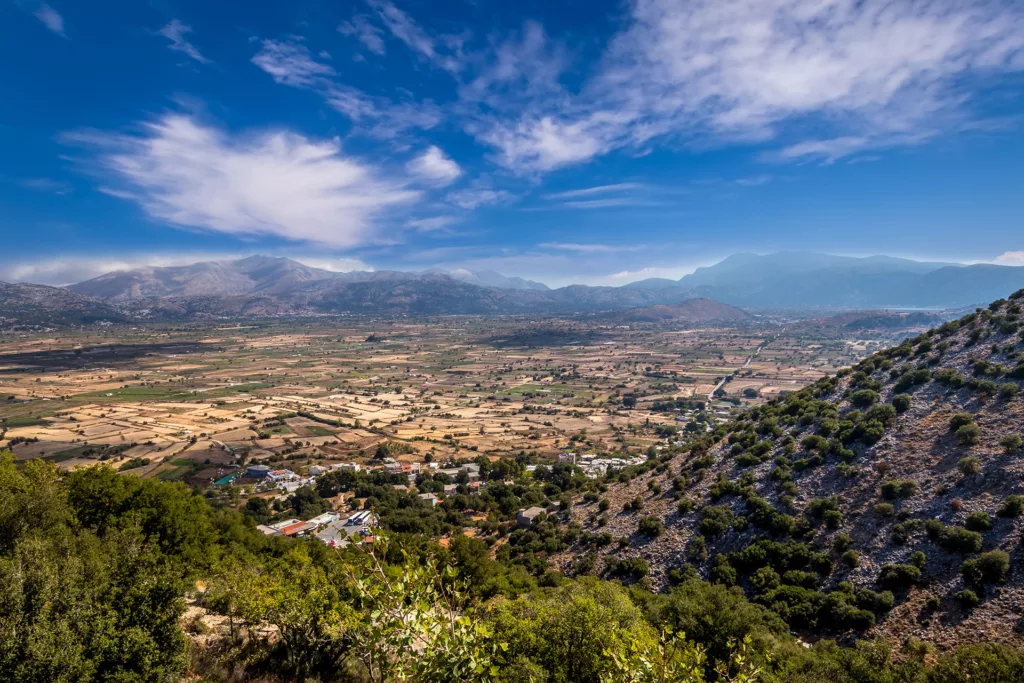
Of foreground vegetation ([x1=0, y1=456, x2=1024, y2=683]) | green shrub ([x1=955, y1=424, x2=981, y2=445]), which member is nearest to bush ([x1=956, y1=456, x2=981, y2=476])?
green shrub ([x1=955, y1=424, x2=981, y2=445])

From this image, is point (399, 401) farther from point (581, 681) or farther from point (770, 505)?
point (581, 681)

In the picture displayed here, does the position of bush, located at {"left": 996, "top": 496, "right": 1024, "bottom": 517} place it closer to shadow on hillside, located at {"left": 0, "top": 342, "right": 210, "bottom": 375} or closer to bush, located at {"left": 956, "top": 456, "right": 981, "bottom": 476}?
bush, located at {"left": 956, "top": 456, "right": 981, "bottom": 476}

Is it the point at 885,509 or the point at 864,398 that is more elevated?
the point at 864,398

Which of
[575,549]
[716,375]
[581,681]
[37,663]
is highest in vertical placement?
[37,663]

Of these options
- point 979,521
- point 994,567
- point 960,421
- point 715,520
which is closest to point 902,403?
point 960,421

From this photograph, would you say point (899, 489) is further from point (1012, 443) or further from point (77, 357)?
point (77, 357)

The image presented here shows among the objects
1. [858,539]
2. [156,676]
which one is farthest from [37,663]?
[858,539]
